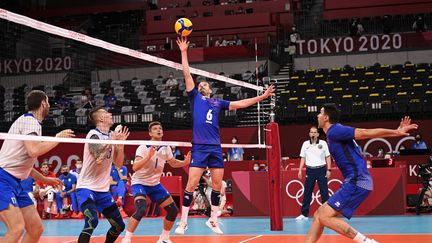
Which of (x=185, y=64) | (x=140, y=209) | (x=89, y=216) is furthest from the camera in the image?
(x=185, y=64)

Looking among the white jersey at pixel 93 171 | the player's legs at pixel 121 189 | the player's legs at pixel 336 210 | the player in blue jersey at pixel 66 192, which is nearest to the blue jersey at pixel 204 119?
the white jersey at pixel 93 171

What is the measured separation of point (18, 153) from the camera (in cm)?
729

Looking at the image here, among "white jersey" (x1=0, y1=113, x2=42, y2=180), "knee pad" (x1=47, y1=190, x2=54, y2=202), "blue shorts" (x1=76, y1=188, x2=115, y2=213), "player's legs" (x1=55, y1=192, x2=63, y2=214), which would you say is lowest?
"player's legs" (x1=55, y1=192, x2=63, y2=214)

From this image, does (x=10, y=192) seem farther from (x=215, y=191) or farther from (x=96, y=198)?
(x=215, y=191)

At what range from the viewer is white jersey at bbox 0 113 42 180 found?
7.24m

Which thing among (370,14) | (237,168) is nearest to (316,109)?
(237,168)

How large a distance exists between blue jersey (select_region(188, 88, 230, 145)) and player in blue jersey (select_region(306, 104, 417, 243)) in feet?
6.92

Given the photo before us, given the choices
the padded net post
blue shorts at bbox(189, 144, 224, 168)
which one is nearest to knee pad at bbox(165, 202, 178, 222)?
blue shorts at bbox(189, 144, 224, 168)

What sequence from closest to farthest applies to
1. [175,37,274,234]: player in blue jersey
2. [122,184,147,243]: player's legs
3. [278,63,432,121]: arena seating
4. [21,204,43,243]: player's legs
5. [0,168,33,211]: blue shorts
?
[0,168,33,211]: blue shorts
[21,204,43,243]: player's legs
[122,184,147,243]: player's legs
[175,37,274,234]: player in blue jersey
[278,63,432,121]: arena seating

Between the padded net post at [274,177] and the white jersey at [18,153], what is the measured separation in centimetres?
633

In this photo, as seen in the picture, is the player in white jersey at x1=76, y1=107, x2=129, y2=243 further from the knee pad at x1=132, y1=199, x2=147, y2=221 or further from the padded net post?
the padded net post

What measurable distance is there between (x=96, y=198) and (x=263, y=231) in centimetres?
516

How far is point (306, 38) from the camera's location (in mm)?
35375

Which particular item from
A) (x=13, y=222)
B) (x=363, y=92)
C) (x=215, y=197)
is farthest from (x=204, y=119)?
(x=363, y=92)
